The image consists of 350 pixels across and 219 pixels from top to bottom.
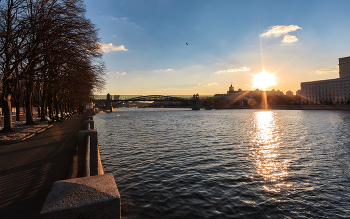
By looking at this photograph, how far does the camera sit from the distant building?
147 metres

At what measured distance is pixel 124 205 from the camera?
6.53 meters

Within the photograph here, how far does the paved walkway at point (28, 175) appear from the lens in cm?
482

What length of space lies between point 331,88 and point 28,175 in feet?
616

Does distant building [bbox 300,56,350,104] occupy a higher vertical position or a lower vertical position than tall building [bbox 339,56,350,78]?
lower

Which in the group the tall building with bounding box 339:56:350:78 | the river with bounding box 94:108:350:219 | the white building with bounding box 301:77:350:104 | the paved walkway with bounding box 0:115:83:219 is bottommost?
the river with bounding box 94:108:350:219

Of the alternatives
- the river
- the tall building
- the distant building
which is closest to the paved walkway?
the river

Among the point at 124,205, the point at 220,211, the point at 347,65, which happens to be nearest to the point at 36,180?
the point at 124,205

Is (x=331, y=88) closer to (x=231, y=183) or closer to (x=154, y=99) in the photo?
(x=154, y=99)

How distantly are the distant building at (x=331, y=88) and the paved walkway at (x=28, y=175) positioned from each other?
16141 centimetres

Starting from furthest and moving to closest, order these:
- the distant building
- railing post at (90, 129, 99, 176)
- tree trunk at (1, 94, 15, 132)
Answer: the distant building < tree trunk at (1, 94, 15, 132) < railing post at (90, 129, 99, 176)

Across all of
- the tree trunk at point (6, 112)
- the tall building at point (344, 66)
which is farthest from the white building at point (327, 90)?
the tree trunk at point (6, 112)

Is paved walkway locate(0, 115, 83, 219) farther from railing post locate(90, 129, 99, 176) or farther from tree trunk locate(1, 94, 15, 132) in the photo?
tree trunk locate(1, 94, 15, 132)

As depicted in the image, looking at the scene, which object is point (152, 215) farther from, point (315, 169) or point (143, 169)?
point (315, 169)

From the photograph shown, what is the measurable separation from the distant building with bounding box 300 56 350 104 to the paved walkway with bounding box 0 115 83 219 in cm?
16141
